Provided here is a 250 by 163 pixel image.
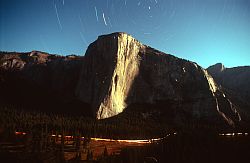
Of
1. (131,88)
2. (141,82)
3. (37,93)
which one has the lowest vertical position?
(37,93)

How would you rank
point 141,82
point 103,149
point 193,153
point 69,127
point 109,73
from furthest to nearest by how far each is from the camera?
point 141,82
point 109,73
point 69,127
point 103,149
point 193,153

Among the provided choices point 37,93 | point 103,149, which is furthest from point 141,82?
point 103,149

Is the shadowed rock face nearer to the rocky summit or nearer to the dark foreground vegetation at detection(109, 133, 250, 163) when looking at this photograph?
the rocky summit

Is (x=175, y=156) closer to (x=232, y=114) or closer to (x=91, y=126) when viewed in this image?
(x=91, y=126)

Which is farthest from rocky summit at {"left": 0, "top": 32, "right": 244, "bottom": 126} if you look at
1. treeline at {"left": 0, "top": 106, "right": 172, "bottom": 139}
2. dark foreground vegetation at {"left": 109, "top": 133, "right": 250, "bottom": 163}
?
dark foreground vegetation at {"left": 109, "top": 133, "right": 250, "bottom": 163}

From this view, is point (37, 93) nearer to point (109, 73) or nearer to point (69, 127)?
point (109, 73)

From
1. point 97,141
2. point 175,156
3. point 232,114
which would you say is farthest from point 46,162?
point 232,114

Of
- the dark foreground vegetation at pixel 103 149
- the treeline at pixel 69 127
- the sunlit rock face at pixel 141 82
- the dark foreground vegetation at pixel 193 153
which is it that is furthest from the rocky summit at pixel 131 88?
the dark foreground vegetation at pixel 193 153

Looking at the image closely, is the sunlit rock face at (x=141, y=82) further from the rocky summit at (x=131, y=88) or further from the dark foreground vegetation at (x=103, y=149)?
the dark foreground vegetation at (x=103, y=149)
